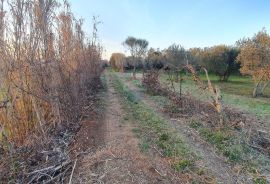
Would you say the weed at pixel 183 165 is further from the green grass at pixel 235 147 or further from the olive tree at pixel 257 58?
the olive tree at pixel 257 58

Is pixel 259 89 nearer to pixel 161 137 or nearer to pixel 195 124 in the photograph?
pixel 195 124

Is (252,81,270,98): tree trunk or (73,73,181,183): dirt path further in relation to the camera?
(252,81,270,98): tree trunk

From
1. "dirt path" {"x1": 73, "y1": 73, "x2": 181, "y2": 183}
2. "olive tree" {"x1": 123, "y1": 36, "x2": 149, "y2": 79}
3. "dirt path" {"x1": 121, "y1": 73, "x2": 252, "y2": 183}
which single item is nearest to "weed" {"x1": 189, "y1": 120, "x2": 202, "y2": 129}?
"dirt path" {"x1": 121, "y1": 73, "x2": 252, "y2": 183}

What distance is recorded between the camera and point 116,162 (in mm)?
4922

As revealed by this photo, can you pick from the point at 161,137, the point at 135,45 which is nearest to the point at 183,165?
the point at 161,137

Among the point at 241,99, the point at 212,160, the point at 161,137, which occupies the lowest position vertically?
the point at 241,99

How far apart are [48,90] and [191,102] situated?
5.83m

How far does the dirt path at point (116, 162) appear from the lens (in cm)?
442

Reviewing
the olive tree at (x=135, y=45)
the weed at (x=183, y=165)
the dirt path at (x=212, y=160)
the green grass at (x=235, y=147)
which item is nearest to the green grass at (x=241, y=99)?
the green grass at (x=235, y=147)

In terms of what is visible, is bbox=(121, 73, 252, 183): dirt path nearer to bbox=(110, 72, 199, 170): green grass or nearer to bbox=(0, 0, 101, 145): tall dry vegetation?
bbox=(110, 72, 199, 170): green grass

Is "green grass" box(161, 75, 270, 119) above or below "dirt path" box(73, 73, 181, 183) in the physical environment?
below

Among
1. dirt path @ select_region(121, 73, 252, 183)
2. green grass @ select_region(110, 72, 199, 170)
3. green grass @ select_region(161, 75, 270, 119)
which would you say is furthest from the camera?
green grass @ select_region(161, 75, 270, 119)

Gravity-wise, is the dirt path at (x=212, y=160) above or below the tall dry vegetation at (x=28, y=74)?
below

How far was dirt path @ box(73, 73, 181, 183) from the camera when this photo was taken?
4418mm
